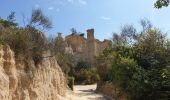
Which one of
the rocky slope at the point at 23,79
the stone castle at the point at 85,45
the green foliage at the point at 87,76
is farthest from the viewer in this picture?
the stone castle at the point at 85,45

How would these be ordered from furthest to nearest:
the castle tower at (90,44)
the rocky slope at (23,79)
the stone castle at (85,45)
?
the castle tower at (90,44) < the stone castle at (85,45) < the rocky slope at (23,79)

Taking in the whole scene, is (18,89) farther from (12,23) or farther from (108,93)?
(108,93)

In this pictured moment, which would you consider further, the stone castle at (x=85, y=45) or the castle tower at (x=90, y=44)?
the castle tower at (x=90, y=44)

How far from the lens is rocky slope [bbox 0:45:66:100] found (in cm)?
1268

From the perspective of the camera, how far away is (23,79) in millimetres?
14461

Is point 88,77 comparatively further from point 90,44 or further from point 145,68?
point 145,68

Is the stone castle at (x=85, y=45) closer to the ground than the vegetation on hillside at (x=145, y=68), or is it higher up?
higher up

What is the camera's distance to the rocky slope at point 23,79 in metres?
12.7

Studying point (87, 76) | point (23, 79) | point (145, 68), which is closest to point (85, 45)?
point (87, 76)

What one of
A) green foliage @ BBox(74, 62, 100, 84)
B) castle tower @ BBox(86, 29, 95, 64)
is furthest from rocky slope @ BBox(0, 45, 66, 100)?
castle tower @ BBox(86, 29, 95, 64)

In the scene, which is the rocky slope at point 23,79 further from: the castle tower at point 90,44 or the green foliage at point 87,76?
the castle tower at point 90,44

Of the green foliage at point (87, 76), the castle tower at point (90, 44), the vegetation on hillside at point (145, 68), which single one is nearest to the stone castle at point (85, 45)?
the castle tower at point (90, 44)

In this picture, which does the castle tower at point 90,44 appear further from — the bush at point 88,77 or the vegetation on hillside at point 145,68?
the vegetation on hillside at point 145,68

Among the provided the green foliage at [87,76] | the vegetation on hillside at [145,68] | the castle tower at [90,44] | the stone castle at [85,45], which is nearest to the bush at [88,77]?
the green foliage at [87,76]
